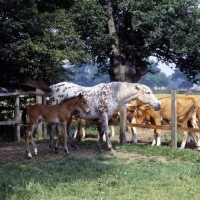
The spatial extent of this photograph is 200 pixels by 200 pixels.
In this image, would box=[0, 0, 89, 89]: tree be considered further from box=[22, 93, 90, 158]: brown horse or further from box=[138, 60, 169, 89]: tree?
box=[138, 60, 169, 89]: tree

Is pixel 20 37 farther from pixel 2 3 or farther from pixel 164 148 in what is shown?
pixel 164 148

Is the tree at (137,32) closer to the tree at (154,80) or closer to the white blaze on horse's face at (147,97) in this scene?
the white blaze on horse's face at (147,97)

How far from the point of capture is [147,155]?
10.1 metres

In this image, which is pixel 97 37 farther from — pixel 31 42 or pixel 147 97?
pixel 147 97

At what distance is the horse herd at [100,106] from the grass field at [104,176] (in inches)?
33.5

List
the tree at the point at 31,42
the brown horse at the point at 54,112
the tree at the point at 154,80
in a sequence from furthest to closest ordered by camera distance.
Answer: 1. the tree at the point at 154,80
2. the tree at the point at 31,42
3. the brown horse at the point at 54,112

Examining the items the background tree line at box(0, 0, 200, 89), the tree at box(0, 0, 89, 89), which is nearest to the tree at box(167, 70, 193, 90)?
the background tree line at box(0, 0, 200, 89)

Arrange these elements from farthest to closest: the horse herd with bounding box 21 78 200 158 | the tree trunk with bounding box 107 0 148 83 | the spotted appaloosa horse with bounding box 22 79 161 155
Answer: the tree trunk with bounding box 107 0 148 83, the spotted appaloosa horse with bounding box 22 79 161 155, the horse herd with bounding box 21 78 200 158

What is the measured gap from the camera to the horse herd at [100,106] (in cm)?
1038

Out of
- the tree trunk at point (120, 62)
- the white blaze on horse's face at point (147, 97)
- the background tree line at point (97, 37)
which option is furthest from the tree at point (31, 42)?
the tree trunk at point (120, 62)

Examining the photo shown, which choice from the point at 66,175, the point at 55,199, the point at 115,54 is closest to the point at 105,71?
the point at 115,54

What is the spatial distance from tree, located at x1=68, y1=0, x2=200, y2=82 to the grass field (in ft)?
29.9

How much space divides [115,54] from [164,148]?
9818 mm

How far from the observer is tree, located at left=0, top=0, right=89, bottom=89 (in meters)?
13.8
